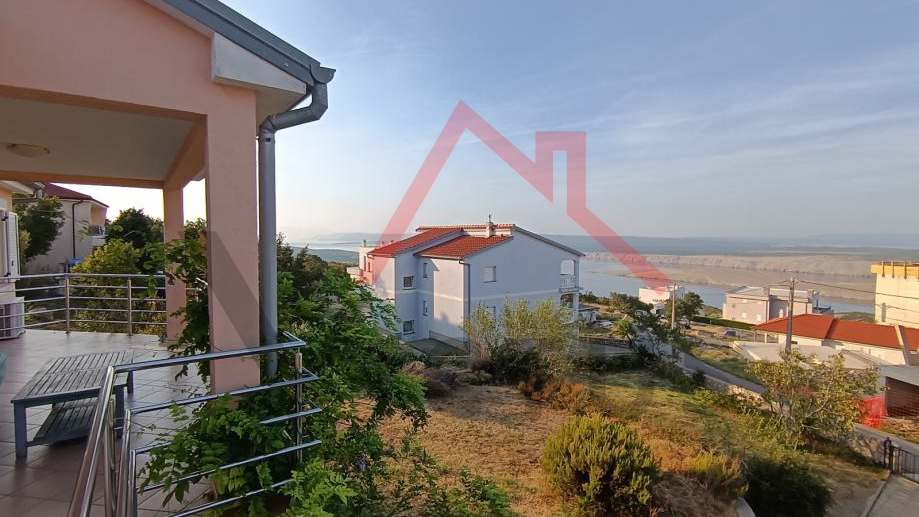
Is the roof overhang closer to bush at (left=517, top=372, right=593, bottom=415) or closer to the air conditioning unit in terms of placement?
the air conditioning unit

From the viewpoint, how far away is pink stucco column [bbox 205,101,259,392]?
2463 millimetres

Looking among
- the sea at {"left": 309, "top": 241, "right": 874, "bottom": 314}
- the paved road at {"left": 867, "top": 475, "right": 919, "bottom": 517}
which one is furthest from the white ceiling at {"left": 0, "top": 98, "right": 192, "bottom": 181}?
the sea at {"left": 309, "top": 241, "right": 874, "bottom": 314}

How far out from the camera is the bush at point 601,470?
452 cm

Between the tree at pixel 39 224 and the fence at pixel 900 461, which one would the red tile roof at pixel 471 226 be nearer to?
the fence at pixel 900 461

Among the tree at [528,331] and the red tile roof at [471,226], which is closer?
the tree at [528,331]

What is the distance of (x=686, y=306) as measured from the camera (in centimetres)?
3444

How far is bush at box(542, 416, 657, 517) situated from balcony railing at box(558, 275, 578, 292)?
804 inches

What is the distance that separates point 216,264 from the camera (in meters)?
2.50

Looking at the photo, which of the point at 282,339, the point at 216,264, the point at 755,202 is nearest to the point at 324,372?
the point at 282,339

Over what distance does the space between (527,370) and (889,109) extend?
3010 cm

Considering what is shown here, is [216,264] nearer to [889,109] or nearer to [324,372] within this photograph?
[324,372]

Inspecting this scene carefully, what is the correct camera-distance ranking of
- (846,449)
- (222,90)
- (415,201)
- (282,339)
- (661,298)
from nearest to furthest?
1. (222,90)
2. (282,339)
3. (415,201)
4. (846,449)
5. (661,298)

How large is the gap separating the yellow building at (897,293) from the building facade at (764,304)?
6643mm

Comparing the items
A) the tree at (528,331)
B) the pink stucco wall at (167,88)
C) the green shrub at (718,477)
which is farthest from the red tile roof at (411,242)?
the pink stucco wall at (167,88)
